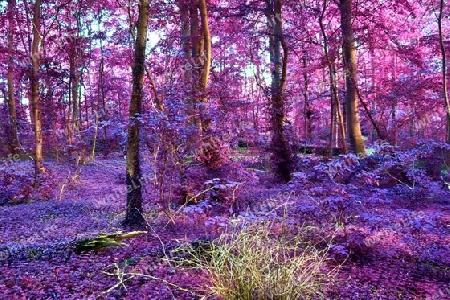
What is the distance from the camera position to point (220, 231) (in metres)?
5.49

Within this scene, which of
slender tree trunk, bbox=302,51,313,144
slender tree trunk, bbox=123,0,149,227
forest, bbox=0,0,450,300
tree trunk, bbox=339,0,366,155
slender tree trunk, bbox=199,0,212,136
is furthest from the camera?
slender tree trunk, bbox=302,51,313,144

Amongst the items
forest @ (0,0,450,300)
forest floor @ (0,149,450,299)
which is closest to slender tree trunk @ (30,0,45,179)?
forest @ (0,0,450,300)

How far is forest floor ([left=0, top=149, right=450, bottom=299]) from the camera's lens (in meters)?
3.76

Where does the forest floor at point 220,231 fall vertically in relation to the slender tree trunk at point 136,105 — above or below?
below

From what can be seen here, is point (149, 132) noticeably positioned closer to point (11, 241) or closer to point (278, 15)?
point (11, 241)

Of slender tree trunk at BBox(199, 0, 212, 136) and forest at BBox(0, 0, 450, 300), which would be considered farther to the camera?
slender tree trunk at BBox(199, 0, 212, 136)

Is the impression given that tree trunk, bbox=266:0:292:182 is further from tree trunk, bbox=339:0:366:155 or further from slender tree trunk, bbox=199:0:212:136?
slender tree trunk, bbox=199:0:212:136

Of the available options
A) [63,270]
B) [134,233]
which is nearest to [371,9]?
[134,233]

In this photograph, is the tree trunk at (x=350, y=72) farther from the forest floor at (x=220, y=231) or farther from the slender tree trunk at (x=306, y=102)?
the slender tree trunk at (x=306, y=102)

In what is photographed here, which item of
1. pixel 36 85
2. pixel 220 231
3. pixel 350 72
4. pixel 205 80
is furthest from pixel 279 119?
pixel 36 85

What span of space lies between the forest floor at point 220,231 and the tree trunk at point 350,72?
11.3 ft

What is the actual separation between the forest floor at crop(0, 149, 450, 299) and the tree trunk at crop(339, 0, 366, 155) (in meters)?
3.46

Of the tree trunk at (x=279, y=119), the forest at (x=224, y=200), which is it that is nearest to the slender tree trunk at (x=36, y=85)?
the forest at (x=224, y=200)

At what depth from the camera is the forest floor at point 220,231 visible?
3760mm
